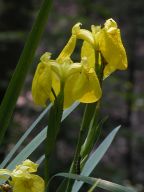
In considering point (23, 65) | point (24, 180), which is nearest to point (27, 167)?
point (24, 180)

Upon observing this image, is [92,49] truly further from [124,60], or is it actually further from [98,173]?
[98,173]

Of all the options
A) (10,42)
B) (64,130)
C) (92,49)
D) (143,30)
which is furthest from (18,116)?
(92,49)

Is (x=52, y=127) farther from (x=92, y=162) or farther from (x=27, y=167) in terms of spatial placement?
(x=92, y=162)

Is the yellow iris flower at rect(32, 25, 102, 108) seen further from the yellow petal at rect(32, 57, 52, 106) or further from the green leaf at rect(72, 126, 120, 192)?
the green leaf at rect(72, 126, 120, 192)

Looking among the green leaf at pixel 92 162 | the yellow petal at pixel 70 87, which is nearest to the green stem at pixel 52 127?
the yellow petal at pixel 70 87

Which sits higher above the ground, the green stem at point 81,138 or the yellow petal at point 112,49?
the yellow petal at point 112,49

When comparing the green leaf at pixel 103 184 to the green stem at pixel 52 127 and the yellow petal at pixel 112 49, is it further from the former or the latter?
the yellow petal at pixel 112 49

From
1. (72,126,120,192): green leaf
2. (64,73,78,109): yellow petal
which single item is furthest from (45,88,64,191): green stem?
(72,126,120,192): green leaf
